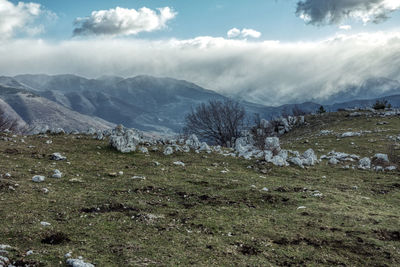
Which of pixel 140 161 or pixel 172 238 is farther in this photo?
pixel 140 161

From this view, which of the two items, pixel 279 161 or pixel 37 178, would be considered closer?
pixel 37 178

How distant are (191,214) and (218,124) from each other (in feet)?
145

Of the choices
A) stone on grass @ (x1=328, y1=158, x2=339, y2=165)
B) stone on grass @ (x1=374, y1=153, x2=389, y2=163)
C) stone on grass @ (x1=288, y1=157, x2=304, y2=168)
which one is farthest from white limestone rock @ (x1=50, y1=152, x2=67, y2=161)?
stone on grass @ (x1=374, y1=153, x2=389, y2=163)

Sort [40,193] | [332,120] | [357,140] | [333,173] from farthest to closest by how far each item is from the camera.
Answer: [332,120], [357,140], [333,173], [40,193]

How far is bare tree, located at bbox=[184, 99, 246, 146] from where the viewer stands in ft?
177

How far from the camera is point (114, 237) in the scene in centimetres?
852

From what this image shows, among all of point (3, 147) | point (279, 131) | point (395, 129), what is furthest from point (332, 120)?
point (3, 147)

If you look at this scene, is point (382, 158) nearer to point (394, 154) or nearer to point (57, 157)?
point (394, 154)

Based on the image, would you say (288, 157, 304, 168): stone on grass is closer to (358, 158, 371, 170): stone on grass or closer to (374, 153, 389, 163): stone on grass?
(358, 158, 371, 170): stone on grass

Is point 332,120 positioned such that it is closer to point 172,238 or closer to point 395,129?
point 395,129

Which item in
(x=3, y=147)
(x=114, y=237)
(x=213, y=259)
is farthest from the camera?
(x=3, y=147)

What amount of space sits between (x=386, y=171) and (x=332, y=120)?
1280 inches

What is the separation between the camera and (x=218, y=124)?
2153 inches

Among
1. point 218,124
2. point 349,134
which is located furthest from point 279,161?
point 218,124
